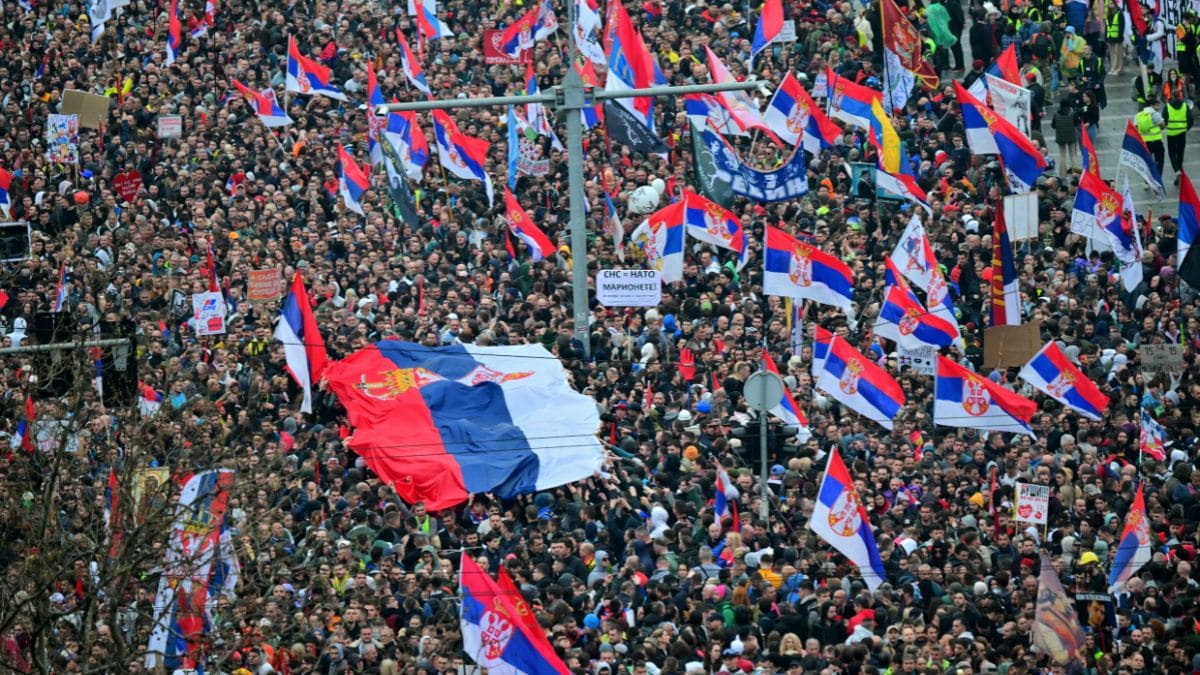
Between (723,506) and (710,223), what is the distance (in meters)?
6.73

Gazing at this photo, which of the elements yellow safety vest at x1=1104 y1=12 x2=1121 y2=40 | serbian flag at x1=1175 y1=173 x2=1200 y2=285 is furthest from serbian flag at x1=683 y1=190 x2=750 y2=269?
yellow safety vest at x1=1104 y1=12 x2=1121 y2=40

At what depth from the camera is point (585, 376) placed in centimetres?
2936

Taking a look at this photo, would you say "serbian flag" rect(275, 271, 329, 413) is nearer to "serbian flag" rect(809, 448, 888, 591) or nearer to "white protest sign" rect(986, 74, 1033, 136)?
"serbian flag" rect(809, 448, 888, 591)

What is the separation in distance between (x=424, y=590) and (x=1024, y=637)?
5.54 meters

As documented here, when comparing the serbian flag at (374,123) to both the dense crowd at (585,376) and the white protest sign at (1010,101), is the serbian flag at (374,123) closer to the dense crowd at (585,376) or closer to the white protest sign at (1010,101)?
the dense crowd at (585,376)

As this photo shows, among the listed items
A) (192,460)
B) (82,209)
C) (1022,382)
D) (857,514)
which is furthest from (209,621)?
(82,209)

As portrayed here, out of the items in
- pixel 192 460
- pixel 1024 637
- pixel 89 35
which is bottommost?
pixel 1024 637

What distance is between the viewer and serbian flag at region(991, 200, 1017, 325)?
29500 millimetres

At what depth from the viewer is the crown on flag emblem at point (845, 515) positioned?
79.5 ft

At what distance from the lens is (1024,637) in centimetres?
2280

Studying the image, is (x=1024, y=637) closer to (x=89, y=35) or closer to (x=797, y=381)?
(x=797, y=381)

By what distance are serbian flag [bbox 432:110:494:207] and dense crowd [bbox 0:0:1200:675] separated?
578mm

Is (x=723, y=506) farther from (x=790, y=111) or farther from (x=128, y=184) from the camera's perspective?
(x=128, y=184)

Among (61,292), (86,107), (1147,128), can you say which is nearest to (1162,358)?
(1147,128)
